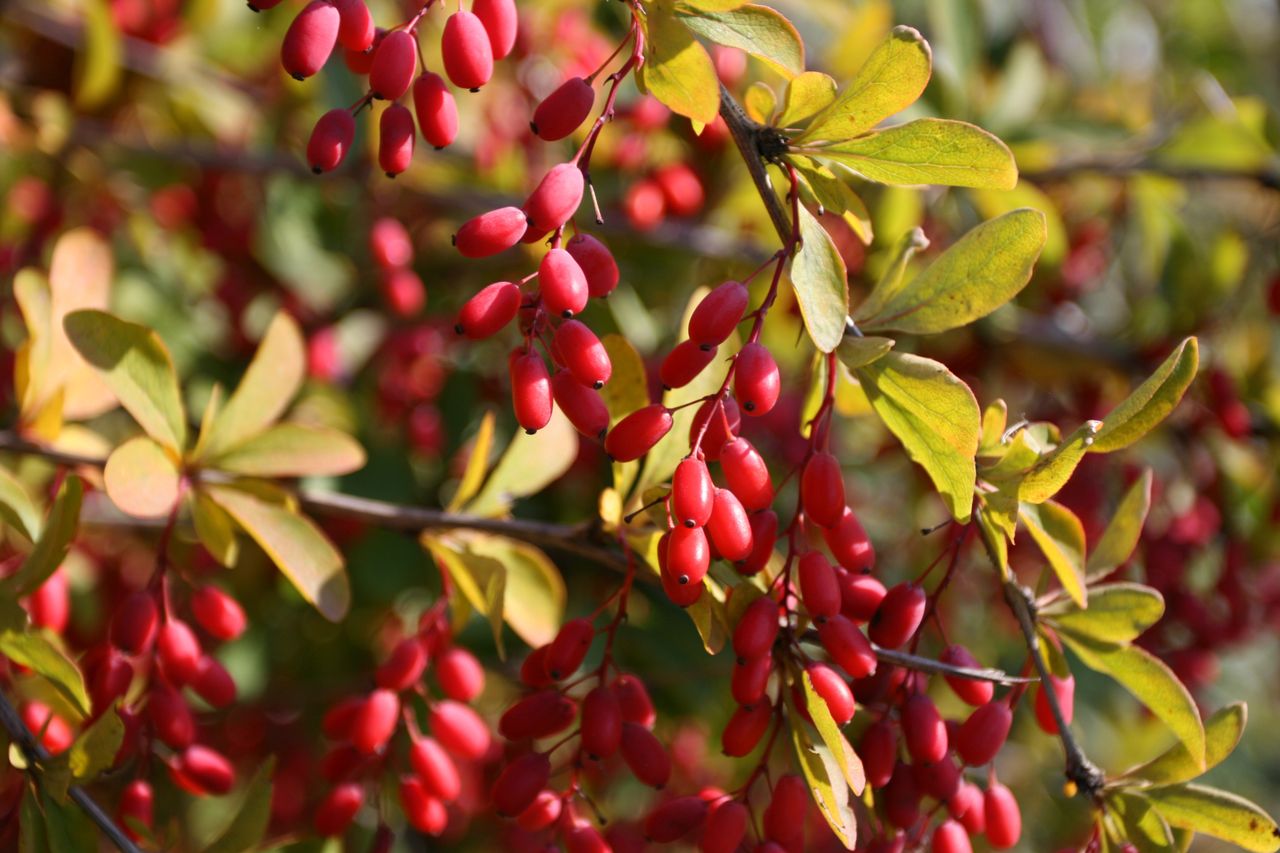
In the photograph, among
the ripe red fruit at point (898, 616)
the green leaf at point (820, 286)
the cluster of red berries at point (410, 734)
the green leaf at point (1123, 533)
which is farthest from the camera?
the cluster of red berries at point (410, 734)

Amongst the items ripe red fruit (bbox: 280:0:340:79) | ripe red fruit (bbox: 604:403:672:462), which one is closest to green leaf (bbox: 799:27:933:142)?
ripe red fruit (bbox: 604:403:672:462)

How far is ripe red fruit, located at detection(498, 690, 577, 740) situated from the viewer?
3.06ft

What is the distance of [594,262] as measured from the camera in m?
0.81

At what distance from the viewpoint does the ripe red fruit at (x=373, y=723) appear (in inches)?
41.9

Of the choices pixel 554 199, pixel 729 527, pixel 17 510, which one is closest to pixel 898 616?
pixel 729 527

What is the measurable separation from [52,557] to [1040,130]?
137cm

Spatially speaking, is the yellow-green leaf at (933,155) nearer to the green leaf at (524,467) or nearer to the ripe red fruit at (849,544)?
the ripe red fruit at (849,544)

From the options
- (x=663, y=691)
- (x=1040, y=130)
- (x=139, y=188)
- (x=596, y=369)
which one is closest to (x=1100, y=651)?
(x=596, y=369)

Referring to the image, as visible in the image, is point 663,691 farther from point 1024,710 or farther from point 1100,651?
point 1100,651

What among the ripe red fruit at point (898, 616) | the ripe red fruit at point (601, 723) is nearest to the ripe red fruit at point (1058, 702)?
the ripe red fruit at point (898, 616)

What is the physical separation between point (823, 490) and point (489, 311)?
0.26m

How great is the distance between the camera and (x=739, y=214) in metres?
1.77

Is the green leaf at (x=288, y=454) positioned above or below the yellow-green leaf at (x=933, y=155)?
below

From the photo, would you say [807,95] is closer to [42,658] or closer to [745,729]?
[745,729]
